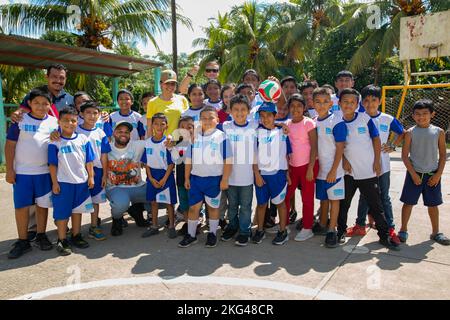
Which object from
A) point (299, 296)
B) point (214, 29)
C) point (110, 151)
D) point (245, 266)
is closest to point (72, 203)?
point (110, 151)

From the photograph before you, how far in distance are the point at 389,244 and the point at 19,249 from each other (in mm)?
3806

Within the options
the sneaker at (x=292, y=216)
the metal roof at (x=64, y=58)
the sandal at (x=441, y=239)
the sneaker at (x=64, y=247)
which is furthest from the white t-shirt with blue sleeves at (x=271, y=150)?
the metal roof at (x=64, y=58)

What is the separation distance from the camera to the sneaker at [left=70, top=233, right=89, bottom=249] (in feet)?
12.8

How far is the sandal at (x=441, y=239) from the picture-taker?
3709 mm

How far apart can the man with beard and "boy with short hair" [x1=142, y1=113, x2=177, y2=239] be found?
0.78 ft

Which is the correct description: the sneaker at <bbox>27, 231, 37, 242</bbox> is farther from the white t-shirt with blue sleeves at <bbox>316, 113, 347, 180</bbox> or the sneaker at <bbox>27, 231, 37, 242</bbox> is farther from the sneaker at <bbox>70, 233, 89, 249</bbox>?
the white t-shirt with blue sleeves at <bbox>316, 113, 347, 180</bbox>

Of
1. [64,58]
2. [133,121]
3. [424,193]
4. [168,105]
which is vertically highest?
[64,58]

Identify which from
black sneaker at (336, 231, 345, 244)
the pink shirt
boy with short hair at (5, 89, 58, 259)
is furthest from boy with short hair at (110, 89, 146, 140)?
black sneaker at (336, 231, 345, 244)

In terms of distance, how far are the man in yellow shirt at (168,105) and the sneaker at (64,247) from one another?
64.9 inches

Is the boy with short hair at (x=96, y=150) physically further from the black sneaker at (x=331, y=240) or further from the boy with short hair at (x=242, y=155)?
the black sneaker at (x=331, y=240)

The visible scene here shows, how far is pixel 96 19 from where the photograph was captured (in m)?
12.5

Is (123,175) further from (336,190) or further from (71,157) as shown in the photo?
(336,190)

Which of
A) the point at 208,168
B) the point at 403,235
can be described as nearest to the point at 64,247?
the point at 208,168

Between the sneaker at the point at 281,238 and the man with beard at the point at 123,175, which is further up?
the man with beard at the point at 123,175
